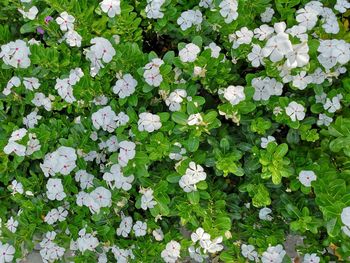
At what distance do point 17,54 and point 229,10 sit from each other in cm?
92

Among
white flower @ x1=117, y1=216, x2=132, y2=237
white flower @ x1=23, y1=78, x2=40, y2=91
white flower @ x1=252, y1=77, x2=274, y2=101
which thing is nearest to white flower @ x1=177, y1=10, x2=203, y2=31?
white flower @ x1=252, y1=77, x2=274, y2=101

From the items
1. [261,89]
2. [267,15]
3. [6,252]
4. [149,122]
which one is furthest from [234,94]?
[6,252]

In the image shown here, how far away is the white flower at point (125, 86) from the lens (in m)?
1.98

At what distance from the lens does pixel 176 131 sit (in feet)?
6.23

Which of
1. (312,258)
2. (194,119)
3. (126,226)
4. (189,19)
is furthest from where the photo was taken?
(126,226)

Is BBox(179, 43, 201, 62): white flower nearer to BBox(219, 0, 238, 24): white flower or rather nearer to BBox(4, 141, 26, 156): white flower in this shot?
BBox(219, 0, 238, 24): white flower

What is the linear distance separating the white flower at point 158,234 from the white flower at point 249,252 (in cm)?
37

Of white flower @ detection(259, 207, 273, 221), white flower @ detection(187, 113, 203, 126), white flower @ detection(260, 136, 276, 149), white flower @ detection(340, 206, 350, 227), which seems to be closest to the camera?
white flower @ detection(340, 206, 350, 227)

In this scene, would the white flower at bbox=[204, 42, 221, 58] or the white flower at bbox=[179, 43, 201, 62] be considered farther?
the white flower at bbox=[204, 42, 221, 58]

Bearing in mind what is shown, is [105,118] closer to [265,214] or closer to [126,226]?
[126,226]

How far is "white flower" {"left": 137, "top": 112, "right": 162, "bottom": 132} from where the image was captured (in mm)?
1893

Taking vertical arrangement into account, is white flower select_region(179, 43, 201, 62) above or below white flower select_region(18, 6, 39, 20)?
above

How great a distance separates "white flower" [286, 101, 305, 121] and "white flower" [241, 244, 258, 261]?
22.5 inches

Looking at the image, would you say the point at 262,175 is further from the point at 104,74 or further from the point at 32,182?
the point at 32,182
